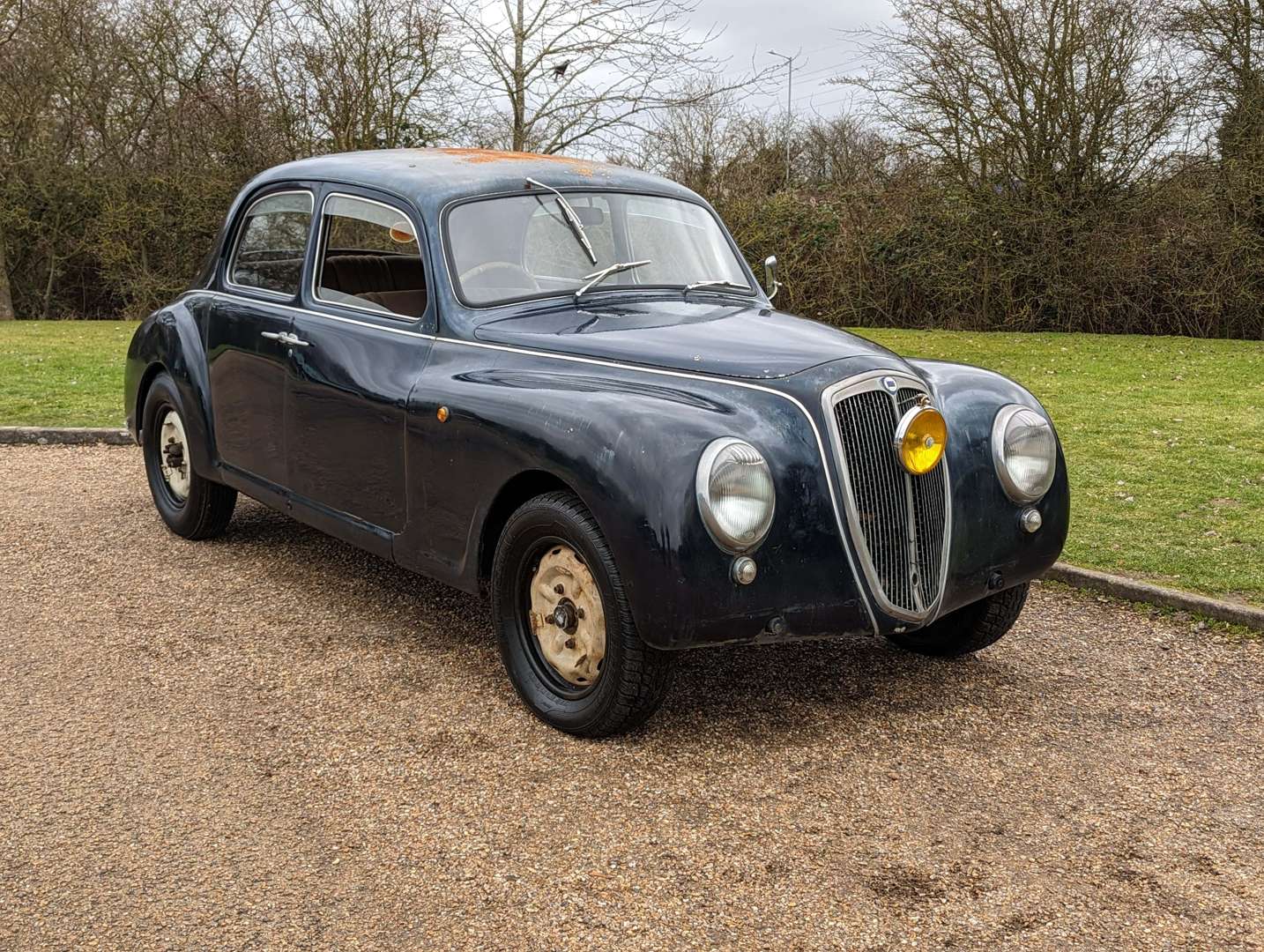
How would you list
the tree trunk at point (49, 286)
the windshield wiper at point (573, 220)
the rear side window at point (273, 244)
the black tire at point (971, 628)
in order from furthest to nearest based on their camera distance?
1. the tree trunk at point (49, 286)
2. the rear side window at point (273, 244)
3. the windshield wiper at point (573, 220)
4. the black tire at point (971, 628)

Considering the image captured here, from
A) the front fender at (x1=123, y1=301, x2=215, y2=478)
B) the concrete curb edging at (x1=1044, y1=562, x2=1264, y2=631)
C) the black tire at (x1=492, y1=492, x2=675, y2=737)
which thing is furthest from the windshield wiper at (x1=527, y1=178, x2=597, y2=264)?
the concrete curb edging at (x1=1044, y1=562, x2=1264, y2=631)

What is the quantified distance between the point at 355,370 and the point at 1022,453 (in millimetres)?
2535

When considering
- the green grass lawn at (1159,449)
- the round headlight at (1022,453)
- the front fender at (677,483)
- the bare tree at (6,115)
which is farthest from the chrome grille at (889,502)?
the bare tree at (6,115)

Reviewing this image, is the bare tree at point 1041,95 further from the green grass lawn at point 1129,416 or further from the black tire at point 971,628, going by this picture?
the black tire at point 971,628

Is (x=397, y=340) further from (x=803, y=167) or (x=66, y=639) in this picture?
(x=803, y=167)

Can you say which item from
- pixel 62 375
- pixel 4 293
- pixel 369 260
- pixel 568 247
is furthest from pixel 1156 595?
pixel 4 293

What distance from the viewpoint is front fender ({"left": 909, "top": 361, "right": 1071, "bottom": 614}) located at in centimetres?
399

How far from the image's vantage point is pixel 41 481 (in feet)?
25.6

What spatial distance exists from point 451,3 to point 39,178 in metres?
7.59

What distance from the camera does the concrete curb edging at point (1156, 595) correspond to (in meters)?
5.10

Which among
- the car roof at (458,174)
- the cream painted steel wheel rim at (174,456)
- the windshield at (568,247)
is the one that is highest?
the car roof at (458,174)

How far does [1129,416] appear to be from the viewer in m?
10.3

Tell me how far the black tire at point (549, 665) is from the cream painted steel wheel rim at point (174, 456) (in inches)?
111

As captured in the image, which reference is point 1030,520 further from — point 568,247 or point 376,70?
point 376,70
